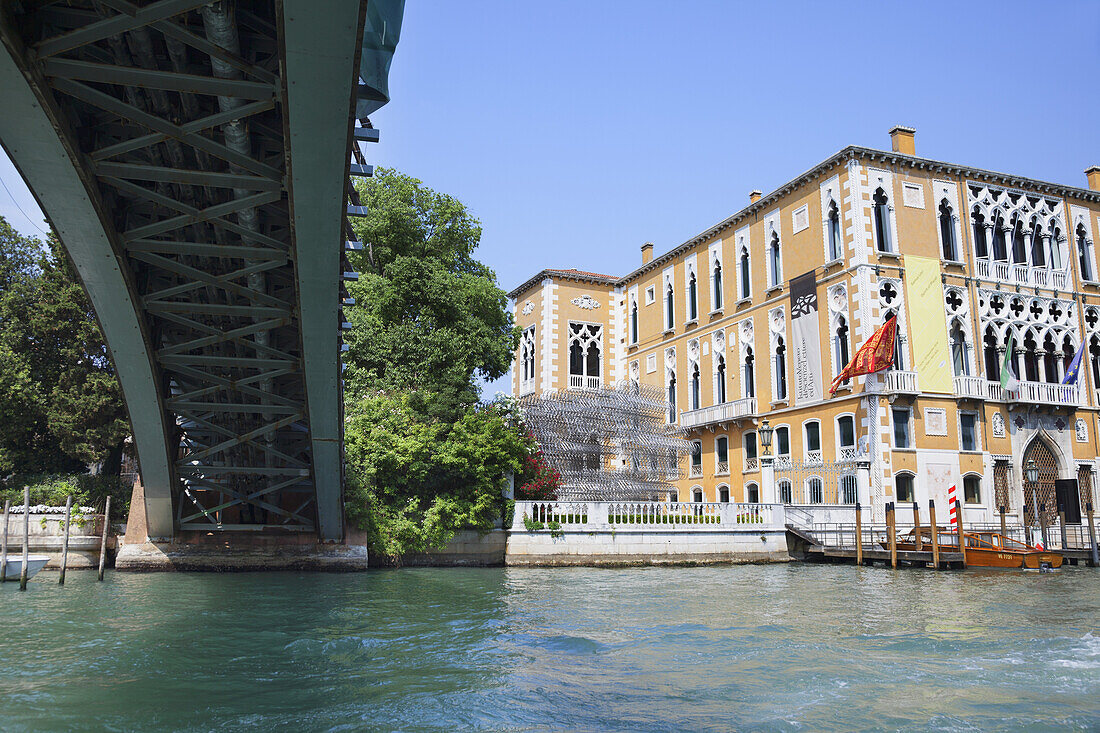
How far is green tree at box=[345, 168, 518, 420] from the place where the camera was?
1925 cm

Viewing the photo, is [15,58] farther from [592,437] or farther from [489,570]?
[592,437]

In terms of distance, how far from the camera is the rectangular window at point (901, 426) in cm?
2061

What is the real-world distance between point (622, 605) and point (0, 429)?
46.4ft

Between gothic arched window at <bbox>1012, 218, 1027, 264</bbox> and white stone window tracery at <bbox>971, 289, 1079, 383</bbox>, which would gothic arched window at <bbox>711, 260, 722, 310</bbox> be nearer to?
white stone window tracery at <bbox>971, 289, 1079, 383</bbox>

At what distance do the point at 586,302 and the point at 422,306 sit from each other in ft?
41.3

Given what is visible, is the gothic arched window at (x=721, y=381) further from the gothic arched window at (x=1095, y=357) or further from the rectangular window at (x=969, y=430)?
the gothic arched window at (x=1095, y=357)

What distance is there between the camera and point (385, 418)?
55.5 ft

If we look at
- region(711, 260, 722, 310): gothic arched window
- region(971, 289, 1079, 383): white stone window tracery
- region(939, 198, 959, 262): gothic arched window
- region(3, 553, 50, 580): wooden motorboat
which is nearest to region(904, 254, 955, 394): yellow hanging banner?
region(939, 198, 959, 262): gothic arched window

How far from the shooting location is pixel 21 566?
11.9 m

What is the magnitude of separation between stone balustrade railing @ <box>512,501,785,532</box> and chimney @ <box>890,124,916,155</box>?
10.9 meters

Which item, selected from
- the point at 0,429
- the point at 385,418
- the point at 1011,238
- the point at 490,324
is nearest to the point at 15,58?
the point at 385,418

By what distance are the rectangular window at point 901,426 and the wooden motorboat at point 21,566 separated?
60.0 ft

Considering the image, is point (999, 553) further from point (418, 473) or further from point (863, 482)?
point (418, 473)

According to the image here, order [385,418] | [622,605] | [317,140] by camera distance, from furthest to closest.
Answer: [385,418], [622,605], [317,140]
